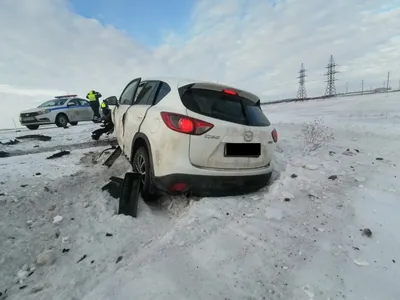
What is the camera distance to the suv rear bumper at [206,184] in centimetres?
321

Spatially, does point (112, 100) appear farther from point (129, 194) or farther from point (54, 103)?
point (54, 103)

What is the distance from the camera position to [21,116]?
513 inches

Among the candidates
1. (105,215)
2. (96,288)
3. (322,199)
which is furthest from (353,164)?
(96,288)

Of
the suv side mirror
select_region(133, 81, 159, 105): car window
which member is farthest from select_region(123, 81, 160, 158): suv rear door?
the suv side mirror

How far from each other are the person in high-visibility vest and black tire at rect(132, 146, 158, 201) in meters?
11.4

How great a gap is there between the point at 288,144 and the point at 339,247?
3835 millimetres

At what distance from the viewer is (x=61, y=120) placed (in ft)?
45.5

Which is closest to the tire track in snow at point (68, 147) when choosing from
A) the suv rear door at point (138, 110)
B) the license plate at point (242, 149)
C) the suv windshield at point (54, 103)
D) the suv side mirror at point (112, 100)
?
the suv side mirror at point (112, 100)

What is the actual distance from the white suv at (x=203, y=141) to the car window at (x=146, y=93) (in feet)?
0.53

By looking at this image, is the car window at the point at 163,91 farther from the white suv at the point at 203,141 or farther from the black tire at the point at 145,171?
the black tire at the point at 145,171

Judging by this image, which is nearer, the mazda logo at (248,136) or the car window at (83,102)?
the mazda logo at (248,136)

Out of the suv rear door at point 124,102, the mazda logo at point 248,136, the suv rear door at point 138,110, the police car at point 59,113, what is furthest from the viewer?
the police car at point 59,113

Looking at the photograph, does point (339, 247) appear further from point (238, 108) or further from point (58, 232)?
point (58, 232)

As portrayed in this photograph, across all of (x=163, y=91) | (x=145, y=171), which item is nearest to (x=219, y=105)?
(x=163, y=91)
